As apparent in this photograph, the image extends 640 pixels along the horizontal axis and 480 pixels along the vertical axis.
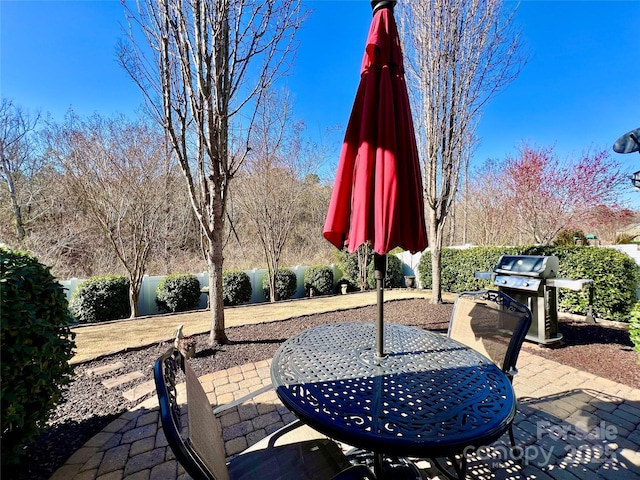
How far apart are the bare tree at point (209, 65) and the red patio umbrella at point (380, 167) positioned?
6.86 feet

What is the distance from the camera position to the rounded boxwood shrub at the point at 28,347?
4.59ft

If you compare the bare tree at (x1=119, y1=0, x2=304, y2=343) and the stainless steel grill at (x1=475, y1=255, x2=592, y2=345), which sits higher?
the bare tree at (x1=119, y1=0, x2=304, y2=343)

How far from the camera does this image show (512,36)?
201 inches

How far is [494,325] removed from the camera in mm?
2020

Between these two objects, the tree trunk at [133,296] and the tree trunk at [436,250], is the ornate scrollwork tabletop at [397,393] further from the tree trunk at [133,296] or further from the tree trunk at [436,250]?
the tree trunk at [133,296]

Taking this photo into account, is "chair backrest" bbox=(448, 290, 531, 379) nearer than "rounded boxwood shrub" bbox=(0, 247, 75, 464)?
No

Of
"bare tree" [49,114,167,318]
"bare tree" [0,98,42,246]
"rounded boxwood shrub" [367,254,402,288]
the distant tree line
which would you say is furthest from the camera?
"rounded boxwood shrub" [367,254,402,288]

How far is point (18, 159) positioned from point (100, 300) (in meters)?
5.57

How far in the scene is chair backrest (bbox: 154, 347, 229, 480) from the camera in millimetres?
697

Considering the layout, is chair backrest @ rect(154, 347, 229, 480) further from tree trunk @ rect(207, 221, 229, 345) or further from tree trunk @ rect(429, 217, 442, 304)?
tree trunk @ rect(429, 217, 442, 304)

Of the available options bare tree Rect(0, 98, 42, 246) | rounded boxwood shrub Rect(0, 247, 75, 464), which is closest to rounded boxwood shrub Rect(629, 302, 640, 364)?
rounded boxwood shrub Rect(0, 247, 75, 464)

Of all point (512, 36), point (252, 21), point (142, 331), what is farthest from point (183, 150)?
point (512, 36)

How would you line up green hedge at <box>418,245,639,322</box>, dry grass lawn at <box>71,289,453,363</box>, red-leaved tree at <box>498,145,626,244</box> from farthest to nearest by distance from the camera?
red-leaved tree at <box>498,145,626,244</box> < green hedge at <box>418,245,639,322</box> < dry grass lawn at <box>71,289,453,363</box>

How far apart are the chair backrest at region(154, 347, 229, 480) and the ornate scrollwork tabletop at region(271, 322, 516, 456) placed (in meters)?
0.35
